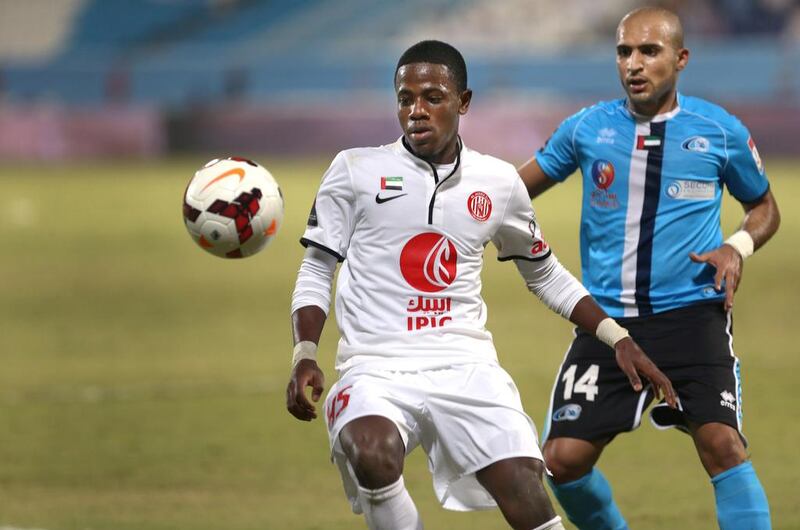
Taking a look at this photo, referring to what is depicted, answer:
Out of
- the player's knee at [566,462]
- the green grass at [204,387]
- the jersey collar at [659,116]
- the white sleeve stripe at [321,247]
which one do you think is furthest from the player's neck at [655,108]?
the green grass at [204,387]

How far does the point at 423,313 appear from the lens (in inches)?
195

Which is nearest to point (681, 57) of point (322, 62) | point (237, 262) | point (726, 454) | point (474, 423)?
point (726, 454)

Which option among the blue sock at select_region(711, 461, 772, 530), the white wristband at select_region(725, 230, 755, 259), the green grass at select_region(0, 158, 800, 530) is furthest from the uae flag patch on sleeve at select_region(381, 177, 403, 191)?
the green grass at select_region(0, 158, 800, 530)

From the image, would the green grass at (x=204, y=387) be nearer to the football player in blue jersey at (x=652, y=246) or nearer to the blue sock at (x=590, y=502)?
the blue sock at (x=590, y=502)

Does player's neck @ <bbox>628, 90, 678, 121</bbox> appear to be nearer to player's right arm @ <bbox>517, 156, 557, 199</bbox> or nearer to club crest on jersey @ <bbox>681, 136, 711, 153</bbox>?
club crest on jersey @ <bbox>681, 136, 711, 153</bbox>

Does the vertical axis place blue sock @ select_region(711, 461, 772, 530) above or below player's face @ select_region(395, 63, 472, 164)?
below

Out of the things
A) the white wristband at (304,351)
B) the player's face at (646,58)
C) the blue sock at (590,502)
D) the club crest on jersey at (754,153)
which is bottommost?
the blue sock at (590,502)

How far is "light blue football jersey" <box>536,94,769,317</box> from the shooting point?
599 cm

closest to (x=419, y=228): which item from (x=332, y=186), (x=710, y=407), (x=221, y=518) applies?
(x=332, y=186)

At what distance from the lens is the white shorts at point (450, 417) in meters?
4.79

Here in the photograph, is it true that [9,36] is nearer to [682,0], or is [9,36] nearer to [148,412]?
[682,0]

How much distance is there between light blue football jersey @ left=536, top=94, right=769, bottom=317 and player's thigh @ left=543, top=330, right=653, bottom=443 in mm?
256

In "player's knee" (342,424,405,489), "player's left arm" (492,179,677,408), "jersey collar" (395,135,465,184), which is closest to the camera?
"player's knee" (342,424,405,489)

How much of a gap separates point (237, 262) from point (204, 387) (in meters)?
7.28
